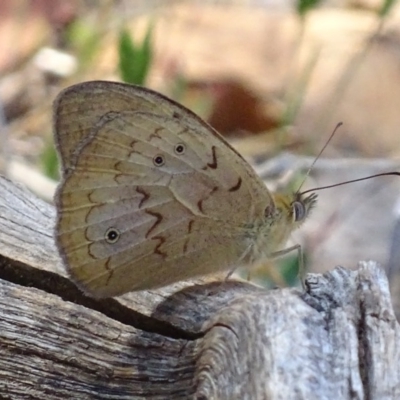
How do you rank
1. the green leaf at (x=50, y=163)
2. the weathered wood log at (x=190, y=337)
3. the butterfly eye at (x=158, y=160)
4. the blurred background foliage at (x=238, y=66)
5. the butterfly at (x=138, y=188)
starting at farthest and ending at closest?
the blurred background foliage at (x=238, y=66)
the green leaf at (x=50, y=163)
the butterfly eye at (x=158, y=160)
the butterfly at (x=138, y=188)
the weathered wood log at (x=190, y=337)

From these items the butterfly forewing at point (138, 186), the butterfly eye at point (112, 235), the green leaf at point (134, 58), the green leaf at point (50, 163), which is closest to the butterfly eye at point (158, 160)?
the butterfly forewing at point (138, 186)

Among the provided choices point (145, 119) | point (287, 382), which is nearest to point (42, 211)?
point (145, 119)

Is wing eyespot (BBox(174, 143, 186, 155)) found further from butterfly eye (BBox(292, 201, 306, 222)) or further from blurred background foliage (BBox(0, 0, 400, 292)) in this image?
blurred background foliage (BBox(0, 0, 400, 292))

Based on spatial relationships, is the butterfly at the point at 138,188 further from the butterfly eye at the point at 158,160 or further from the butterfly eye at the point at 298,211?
the butterfly eye at the point at 298,211

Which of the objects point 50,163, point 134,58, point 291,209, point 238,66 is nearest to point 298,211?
point 291,209

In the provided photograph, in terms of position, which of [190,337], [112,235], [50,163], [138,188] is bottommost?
[190,337]

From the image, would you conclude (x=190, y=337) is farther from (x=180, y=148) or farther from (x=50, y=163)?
(x=50, y=163)
